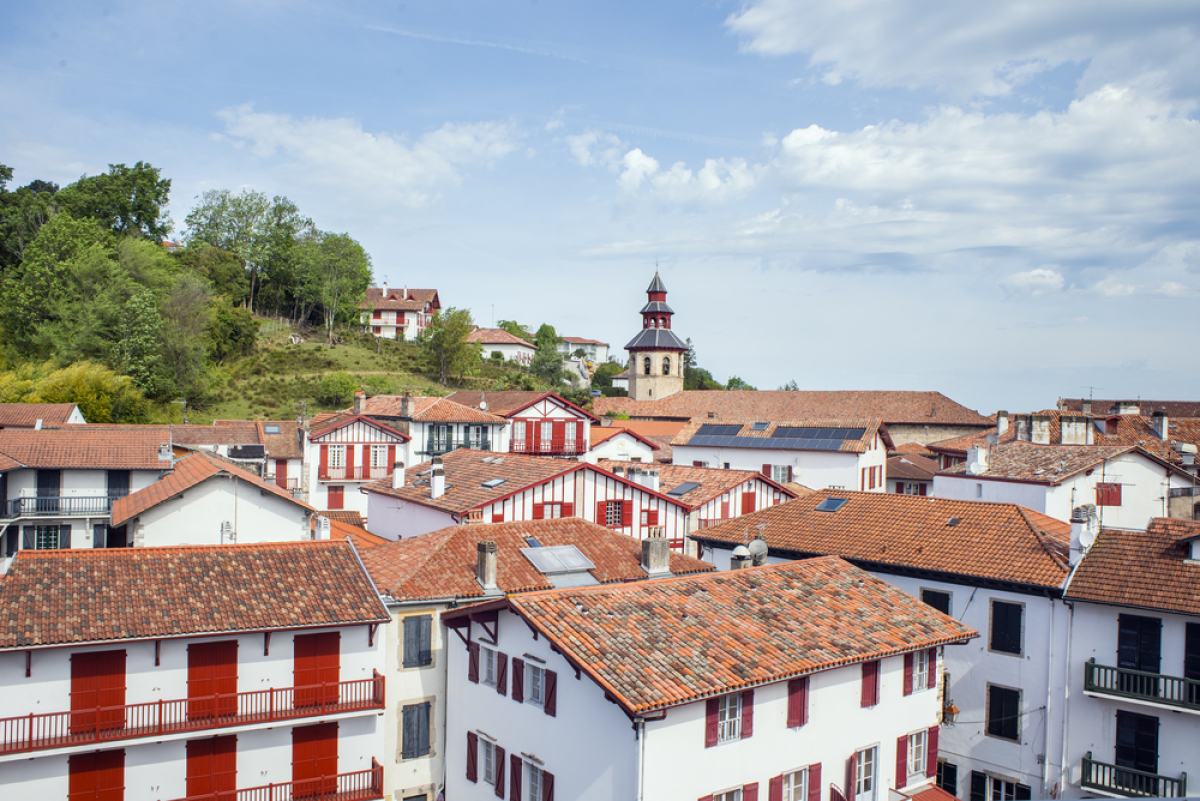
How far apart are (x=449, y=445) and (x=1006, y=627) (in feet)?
126

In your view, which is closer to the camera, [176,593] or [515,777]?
[515,777]

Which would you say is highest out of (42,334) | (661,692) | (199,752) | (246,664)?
(42,334)

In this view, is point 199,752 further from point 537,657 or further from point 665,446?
point 665,446

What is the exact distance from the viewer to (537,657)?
1644cm

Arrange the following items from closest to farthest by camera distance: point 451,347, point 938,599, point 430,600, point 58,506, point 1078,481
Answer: point 430,600, point 938,599, point 1078,481, point 58,506, point 451,347

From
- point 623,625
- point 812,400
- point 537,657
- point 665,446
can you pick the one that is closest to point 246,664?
point 537,657

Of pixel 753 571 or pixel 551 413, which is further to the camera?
pixel 551 413

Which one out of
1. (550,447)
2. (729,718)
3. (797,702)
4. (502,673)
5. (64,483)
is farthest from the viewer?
(550,447)

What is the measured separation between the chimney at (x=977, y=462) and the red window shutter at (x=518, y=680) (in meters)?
21.3

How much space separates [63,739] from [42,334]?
55.1 meters

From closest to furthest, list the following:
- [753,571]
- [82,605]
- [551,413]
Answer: [82,605] < [753,571] < [551,413]

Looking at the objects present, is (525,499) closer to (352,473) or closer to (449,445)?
(352,473)

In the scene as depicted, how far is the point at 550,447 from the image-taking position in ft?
189

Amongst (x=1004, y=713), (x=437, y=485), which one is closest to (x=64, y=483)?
(x=437, y=485)
